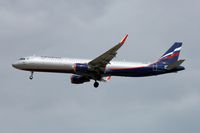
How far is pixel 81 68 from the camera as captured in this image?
106m

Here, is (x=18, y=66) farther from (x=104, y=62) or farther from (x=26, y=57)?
(x=104, y=62)

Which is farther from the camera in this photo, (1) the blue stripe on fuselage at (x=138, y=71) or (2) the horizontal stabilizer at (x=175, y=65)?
(1) the blue stripe on fuselage at (x=138, y=71)

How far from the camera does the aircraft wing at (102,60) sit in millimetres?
103662

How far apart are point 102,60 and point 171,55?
13110 millimetres

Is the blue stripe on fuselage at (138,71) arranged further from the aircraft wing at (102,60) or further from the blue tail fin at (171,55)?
the blue tail fin at (171,55)

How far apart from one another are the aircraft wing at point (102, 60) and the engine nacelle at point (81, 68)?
0.69 metres

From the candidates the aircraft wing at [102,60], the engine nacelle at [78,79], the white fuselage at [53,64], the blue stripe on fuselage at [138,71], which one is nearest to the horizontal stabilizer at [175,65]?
the blue stripe on fuselage at [138,71]

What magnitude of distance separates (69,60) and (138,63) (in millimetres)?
11091

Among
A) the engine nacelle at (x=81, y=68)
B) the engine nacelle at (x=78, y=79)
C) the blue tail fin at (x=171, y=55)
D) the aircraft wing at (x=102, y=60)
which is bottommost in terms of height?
the engine nacelle at (x=78, y=79)

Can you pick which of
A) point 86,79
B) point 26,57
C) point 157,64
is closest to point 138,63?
point 157,64

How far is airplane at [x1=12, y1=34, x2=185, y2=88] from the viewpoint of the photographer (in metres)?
106

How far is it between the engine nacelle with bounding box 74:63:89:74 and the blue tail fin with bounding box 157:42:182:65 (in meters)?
12.2

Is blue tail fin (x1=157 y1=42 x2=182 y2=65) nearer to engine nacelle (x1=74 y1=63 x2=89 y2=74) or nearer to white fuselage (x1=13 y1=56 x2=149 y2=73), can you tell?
white fuselage (x1=13 y1=56 x2=149 y2=73)

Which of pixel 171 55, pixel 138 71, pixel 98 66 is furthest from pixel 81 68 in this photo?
pixel 171 55
